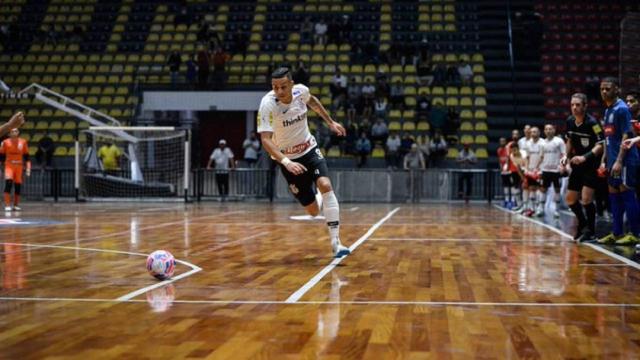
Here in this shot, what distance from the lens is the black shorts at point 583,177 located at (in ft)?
39.2

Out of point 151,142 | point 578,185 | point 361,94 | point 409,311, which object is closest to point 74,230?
point 578,185

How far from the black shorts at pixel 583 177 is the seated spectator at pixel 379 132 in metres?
18.4

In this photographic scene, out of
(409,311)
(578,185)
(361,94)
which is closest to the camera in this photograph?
(409,311)

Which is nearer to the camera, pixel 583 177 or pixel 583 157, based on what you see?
pixel 583 157

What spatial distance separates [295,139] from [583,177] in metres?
4.56

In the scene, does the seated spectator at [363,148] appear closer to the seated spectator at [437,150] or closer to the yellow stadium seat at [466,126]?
the seated spectator at [437,150]

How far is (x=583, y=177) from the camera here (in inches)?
476

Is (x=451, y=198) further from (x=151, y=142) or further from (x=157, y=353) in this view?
(x=157, y=353)

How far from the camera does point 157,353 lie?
4.64 metres

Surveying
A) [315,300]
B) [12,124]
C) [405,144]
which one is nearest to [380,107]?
[405,144]

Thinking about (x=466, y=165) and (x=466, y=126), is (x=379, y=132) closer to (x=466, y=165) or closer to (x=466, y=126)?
(x=466, y=165)

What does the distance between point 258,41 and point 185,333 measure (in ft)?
105

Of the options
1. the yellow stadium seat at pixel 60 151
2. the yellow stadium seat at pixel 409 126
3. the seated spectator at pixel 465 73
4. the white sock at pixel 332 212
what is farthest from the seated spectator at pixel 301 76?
the white sock at pixel 332 212

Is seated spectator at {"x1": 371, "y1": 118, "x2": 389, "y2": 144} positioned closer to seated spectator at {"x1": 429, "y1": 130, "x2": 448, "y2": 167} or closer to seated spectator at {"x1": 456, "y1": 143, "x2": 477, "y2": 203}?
seated spectator at {"x1": 429, "y1": 130, "x2": 448, "y2": 167}
